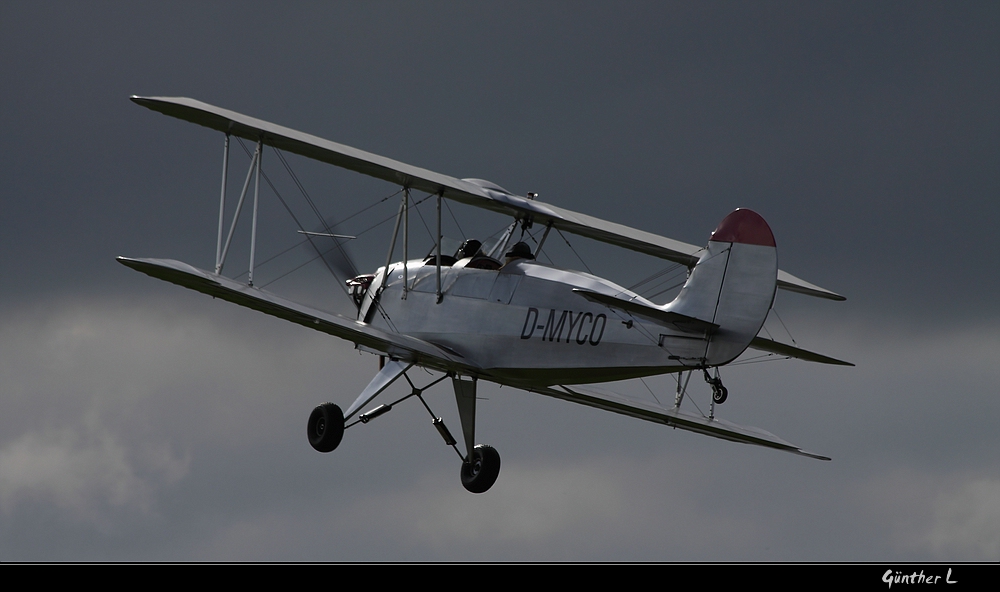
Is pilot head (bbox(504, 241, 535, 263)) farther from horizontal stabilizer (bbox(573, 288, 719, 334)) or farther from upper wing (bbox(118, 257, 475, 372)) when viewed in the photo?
horizontal stabilizer (bbox(573, 288, 719, 334))

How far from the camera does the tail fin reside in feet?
49.6

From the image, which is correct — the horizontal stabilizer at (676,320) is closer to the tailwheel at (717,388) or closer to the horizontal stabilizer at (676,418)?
the tailwheel at (717,388)

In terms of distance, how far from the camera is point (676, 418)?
19234mm

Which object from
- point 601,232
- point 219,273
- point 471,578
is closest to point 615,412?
point 601,232

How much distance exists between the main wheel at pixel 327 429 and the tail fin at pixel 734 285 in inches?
234

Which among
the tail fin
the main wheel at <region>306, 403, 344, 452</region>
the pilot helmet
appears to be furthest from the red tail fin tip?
the main wheel at <region>306, 403, 344, 452</region>

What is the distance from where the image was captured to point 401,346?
1820cm

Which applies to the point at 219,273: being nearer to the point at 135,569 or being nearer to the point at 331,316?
the point at 331,316

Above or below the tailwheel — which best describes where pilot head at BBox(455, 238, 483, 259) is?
above

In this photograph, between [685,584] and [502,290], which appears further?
[502,290]

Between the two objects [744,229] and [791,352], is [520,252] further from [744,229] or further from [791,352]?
[791,352]

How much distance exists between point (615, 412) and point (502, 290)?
11.3 feet

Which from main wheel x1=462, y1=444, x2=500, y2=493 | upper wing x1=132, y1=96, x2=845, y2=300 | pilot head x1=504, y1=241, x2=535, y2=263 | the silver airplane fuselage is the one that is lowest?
main wheel x1=462, y1=444, x2=500, y2=493

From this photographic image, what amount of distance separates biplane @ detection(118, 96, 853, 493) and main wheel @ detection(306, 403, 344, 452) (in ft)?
0.07
